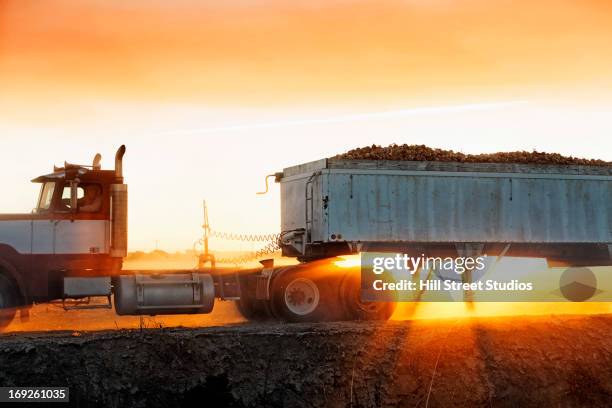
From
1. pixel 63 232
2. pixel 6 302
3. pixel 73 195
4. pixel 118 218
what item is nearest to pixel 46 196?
pixel 73 195

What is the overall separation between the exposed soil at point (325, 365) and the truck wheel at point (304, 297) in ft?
7.44

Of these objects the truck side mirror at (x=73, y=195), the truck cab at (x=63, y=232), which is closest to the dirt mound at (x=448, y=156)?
the truck cab at (x=63, y=232)

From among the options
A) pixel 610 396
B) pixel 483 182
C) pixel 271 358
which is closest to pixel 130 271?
pixel 271 358

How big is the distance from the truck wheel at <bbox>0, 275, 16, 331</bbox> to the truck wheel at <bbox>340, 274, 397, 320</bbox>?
7.26 metres

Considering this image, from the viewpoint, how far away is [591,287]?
2434 cm

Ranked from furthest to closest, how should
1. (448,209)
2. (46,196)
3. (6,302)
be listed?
(448,209) < (46,196) < (6,302)

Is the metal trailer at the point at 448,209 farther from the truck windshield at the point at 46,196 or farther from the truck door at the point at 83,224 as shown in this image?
the truck windshield at the point at 46,196

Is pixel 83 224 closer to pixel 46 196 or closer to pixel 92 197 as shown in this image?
pixel 92 197

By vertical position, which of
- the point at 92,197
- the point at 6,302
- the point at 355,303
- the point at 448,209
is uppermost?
the point at 92,197

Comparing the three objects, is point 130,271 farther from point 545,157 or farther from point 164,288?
point 545,157

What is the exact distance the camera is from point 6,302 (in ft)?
60.7

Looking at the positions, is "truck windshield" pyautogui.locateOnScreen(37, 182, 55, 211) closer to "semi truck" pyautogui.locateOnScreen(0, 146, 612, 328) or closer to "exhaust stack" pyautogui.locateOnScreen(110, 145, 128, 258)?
"semi truck" pyautogui.locateOnScreen(0, 146, 612, 328)

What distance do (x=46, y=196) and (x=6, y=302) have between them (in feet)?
7.76

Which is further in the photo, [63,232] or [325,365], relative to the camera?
[63,232]
